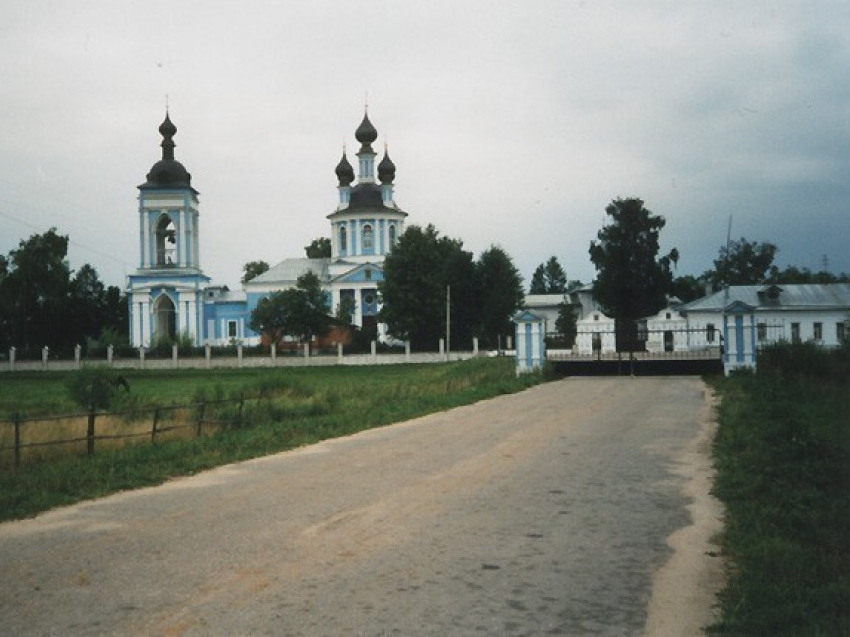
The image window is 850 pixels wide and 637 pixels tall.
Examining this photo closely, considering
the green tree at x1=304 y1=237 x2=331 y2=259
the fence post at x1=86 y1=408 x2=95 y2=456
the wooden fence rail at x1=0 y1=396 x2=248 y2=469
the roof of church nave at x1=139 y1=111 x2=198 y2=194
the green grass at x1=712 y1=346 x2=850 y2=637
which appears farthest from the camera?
the green tree at x1=304 y1=237 x2=331 y2=259

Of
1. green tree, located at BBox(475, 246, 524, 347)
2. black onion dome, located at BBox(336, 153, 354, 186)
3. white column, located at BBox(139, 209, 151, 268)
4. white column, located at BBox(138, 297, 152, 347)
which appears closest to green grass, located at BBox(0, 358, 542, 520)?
green tree, located at BBox(475, 246, 524, 347)

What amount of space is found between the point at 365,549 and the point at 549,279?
12634 centimetres

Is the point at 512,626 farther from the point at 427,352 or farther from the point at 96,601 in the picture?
the point at 427,352

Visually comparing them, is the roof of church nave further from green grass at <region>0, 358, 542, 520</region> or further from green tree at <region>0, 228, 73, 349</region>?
green grass at <region>0, 358, 542, 520</region>

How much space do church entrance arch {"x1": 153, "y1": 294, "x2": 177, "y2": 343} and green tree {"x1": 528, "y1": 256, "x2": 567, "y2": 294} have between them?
2526 inches

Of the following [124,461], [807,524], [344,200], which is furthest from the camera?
[344,200]

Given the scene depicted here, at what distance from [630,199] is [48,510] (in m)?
60.7

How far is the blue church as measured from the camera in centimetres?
7162

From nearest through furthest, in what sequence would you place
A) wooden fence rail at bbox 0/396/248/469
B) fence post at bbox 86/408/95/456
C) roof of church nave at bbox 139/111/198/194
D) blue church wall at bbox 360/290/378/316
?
wooden fence rail at bbox 0/396/248/469 → fence post at bbox 86/408/95/456 → roof of church nave at bbox 139/111/198/194 → blue church wall at bbox 360/290/378/316

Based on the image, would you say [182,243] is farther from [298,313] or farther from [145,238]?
[298,313]

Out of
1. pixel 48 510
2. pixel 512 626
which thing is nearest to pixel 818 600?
pixel 512 626

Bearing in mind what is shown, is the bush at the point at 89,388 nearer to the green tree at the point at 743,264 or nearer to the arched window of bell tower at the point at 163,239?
Result: the arched window of bell tower at the point at 163,239

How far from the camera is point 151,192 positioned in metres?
70.8

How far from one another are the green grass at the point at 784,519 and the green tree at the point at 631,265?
48030 millimetres
